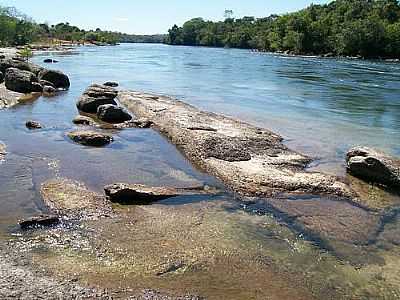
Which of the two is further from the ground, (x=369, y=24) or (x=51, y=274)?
(x=369, y=24)

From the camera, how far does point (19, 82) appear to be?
92.7ft

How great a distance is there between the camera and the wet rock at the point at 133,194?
10719 mm

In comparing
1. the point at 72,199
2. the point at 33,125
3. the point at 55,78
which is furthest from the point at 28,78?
the point at 72,199

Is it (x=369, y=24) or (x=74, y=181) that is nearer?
(x=74, y=181)

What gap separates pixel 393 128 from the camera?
73.1ft

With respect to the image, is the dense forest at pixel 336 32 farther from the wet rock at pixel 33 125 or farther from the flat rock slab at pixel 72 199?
the flat rock slab at pixel 72 199

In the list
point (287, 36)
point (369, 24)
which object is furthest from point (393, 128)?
point (287, 36)

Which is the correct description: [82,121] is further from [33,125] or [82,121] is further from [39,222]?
[39,222]

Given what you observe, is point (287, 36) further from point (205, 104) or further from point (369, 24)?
point (205, 104)

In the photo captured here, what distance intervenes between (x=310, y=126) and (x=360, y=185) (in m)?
9.03

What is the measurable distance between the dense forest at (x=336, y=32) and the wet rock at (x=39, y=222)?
296ft

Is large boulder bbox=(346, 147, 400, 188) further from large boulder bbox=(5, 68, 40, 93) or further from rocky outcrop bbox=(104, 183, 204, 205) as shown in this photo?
large boulder bbox=(5, 68, 40, 93)

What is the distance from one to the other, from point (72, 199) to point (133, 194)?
140 centimetres

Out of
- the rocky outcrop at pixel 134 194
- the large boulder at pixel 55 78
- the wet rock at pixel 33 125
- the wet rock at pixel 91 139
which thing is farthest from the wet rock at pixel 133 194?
the large boulder at pixel 55 78
